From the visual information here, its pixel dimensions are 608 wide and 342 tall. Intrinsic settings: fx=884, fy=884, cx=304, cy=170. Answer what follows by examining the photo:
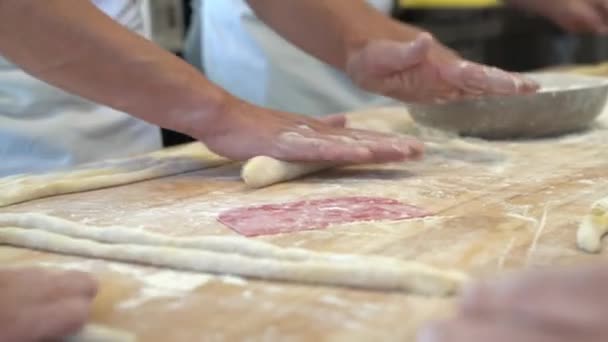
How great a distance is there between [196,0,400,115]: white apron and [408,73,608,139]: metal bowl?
0.46 m

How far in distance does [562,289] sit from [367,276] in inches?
7.3

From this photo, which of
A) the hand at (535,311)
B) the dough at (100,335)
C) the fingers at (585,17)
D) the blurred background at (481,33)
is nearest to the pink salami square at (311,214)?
the dough at (100,335)

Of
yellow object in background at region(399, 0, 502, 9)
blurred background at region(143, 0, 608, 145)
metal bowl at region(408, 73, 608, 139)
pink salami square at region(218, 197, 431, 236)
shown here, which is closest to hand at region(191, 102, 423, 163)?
pink salami square at region(218, 197, 431, 236)

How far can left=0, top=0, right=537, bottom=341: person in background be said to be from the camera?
63 cm

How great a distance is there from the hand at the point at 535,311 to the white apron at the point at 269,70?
1.22 metres

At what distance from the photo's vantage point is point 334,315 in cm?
59

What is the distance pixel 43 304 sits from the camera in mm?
586

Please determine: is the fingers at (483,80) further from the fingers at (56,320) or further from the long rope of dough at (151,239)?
the fingers at (56,320)

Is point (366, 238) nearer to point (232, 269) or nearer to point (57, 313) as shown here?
point (232, 269)

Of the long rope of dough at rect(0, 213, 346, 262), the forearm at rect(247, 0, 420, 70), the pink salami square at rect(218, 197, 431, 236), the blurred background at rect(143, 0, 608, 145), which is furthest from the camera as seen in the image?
the blurred background at rect(143, 0, 608, 145)

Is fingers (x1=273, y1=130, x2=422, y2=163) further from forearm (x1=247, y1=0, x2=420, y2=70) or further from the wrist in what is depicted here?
forearm (x1=247, y1=0, x2=420, y2=70)

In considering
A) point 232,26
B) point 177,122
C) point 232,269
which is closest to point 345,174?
point 177,122

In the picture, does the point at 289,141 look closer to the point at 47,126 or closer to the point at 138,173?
the point at 138,173

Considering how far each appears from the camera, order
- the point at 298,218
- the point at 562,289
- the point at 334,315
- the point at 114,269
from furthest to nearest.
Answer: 1. the point at 298,218
2. the point at 114,269
3. the point at 334,315
4. the point at 562,289
